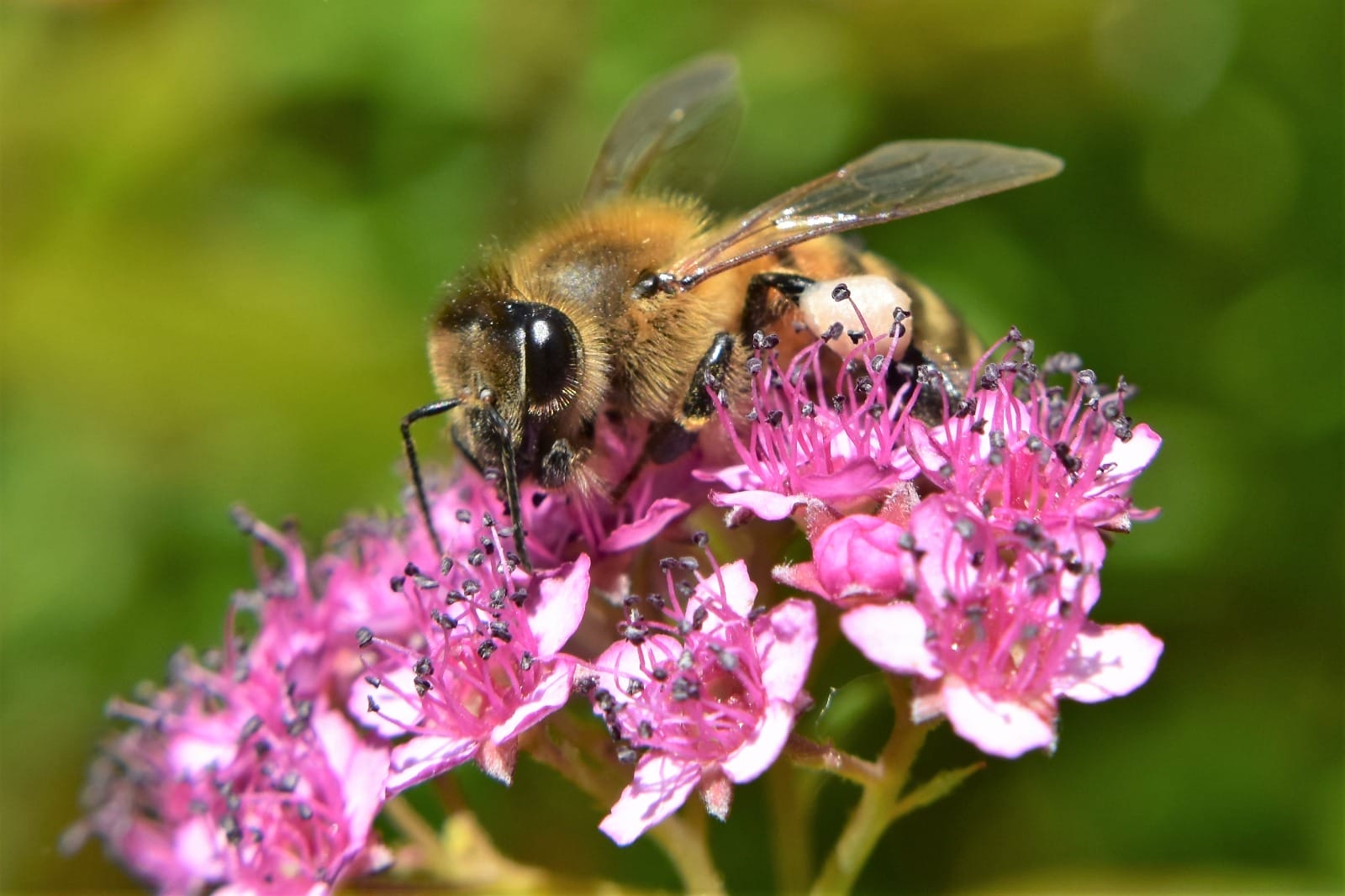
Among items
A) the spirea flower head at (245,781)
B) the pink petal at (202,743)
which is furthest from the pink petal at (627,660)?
the pink petal at (202,743)

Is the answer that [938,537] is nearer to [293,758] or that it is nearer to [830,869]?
[830,869]

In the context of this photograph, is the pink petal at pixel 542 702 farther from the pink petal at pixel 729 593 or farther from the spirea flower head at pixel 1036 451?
the spirea flower head at pixel 1036 451

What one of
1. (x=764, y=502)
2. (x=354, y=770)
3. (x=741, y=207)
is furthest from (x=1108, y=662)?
(x=741, y=207)

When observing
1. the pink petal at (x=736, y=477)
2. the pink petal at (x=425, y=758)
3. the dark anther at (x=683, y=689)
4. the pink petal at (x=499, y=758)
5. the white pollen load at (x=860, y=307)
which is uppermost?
the white pollen load at (x=860, y=307)

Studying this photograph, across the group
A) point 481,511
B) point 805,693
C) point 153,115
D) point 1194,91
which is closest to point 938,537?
point 805,693

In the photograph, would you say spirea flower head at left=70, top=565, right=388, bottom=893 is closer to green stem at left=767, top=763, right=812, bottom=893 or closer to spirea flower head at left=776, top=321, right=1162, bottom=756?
green stem at left=767, top=763, right=812, bottom=893

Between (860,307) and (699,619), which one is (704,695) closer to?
(699,619)
